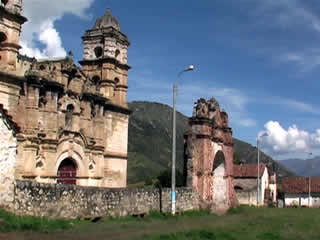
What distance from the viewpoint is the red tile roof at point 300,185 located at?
51297mm

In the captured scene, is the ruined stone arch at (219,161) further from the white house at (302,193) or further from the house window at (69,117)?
the white house at (302,193)

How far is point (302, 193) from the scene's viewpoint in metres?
51.7

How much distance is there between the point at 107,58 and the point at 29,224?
18.5 metres

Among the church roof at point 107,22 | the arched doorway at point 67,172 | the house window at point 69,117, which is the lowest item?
the arched doorway at point 67,172

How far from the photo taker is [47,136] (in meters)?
24.1

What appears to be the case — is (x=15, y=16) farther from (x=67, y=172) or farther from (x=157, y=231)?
(x=157, y=231)

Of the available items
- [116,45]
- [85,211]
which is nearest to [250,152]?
[116,45]

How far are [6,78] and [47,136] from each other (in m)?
4.53

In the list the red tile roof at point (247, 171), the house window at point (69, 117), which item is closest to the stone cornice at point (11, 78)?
the house window at point (69, 117)

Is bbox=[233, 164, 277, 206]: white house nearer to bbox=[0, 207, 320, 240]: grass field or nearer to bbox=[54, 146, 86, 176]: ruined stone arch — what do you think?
bbox=[54, 146, 86, 176]: ruined stone arch

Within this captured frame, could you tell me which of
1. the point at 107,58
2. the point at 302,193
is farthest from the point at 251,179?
the point at 107,58

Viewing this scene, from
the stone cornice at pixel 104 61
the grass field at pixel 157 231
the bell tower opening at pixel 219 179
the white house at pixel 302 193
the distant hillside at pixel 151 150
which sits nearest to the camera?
the grass field at pixel 157 231

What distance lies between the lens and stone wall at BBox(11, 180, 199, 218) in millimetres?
14703

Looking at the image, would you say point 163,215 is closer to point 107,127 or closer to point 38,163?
point 38,163
